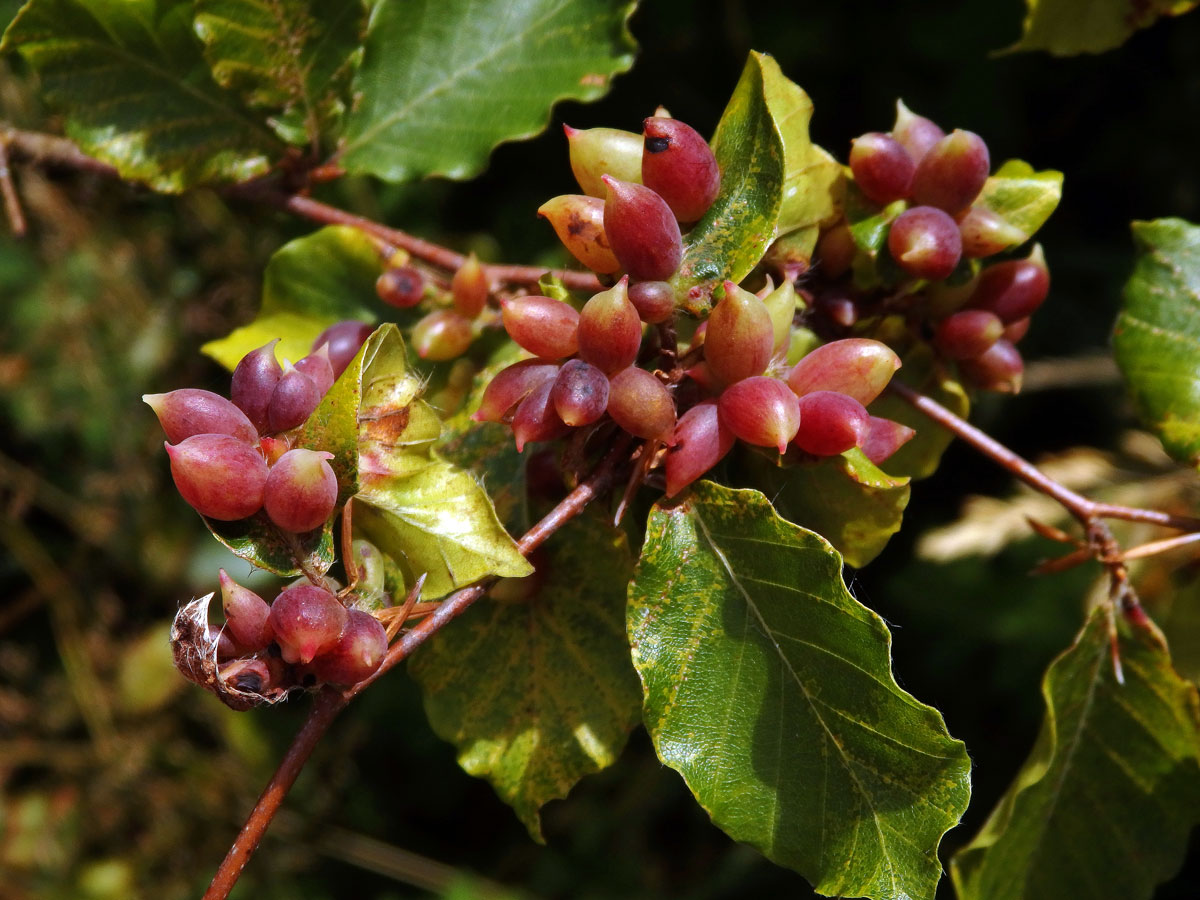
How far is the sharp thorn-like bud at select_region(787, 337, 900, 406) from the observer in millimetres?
793

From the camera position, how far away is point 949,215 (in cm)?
92

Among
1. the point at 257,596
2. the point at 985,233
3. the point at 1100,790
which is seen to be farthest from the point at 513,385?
the point at 1100,790

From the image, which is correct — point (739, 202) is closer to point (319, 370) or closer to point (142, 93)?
point (319, 370)

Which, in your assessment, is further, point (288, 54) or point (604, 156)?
point (288, 54)

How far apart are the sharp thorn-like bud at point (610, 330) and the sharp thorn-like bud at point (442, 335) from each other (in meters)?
0.30

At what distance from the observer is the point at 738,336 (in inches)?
30.2

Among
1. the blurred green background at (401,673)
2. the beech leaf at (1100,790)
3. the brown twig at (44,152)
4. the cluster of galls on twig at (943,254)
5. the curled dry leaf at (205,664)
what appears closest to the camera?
the curled dry leaf at (205,664)

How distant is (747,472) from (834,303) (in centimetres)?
19

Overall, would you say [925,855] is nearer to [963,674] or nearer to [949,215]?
[949,215]

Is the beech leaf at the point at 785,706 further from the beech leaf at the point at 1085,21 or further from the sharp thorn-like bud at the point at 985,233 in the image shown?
the beech leaf at the point at 1085,21

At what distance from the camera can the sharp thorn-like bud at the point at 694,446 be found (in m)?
0.79

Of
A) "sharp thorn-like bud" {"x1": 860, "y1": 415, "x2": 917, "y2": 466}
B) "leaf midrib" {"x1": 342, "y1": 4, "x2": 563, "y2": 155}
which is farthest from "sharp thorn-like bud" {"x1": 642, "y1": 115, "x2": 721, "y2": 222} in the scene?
"leaf midrib" {"x1": 342, "y1": 4, "x2": 563, "y2": 155}

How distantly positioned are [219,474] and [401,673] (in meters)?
1.53

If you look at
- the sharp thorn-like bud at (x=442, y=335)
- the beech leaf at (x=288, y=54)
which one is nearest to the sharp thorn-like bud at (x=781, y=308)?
the sharp thorn-like bud at (x=442, y=335)
